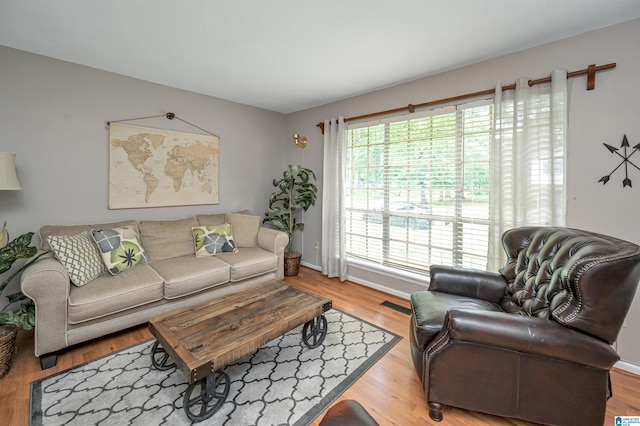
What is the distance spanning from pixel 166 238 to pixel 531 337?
3287 mm

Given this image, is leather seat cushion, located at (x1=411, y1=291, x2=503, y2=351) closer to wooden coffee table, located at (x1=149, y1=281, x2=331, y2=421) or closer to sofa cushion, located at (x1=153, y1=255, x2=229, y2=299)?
wooden coffee table, located at (x1=149, y1=281, x2=331, y2=421)

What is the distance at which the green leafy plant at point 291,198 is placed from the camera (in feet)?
12.8

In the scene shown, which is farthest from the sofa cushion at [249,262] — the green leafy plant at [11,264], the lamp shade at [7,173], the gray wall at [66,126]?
the lamp shade at [7,173]

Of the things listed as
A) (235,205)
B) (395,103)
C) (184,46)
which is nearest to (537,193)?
(395,103)

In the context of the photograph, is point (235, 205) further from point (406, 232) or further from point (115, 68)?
point (406, 232)

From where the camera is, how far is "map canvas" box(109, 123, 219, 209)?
2908 mm

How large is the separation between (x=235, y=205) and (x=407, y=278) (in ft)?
8.45

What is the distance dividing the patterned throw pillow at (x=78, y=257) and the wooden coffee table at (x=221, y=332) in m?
0.89

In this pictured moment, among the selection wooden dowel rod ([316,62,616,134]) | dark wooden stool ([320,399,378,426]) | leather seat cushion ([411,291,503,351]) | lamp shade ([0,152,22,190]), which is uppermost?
Answer: wooden dowel rod ([316,62,616,134])

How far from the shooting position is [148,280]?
7.76 feet

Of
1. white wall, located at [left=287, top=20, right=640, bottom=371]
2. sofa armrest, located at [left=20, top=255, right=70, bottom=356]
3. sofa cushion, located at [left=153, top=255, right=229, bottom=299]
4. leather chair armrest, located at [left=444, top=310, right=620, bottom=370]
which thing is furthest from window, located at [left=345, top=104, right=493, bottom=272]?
sofa armrest, located at [left=20, top=255, right=70, bottom=356]

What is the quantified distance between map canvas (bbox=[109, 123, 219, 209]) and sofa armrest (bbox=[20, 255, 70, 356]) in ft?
3.82

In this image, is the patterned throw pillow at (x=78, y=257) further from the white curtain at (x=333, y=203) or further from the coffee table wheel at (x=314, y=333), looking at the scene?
the white curtain at (x=333, y=203)

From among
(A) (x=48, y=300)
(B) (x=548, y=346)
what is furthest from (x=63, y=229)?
(B) (x=548, y=346)
